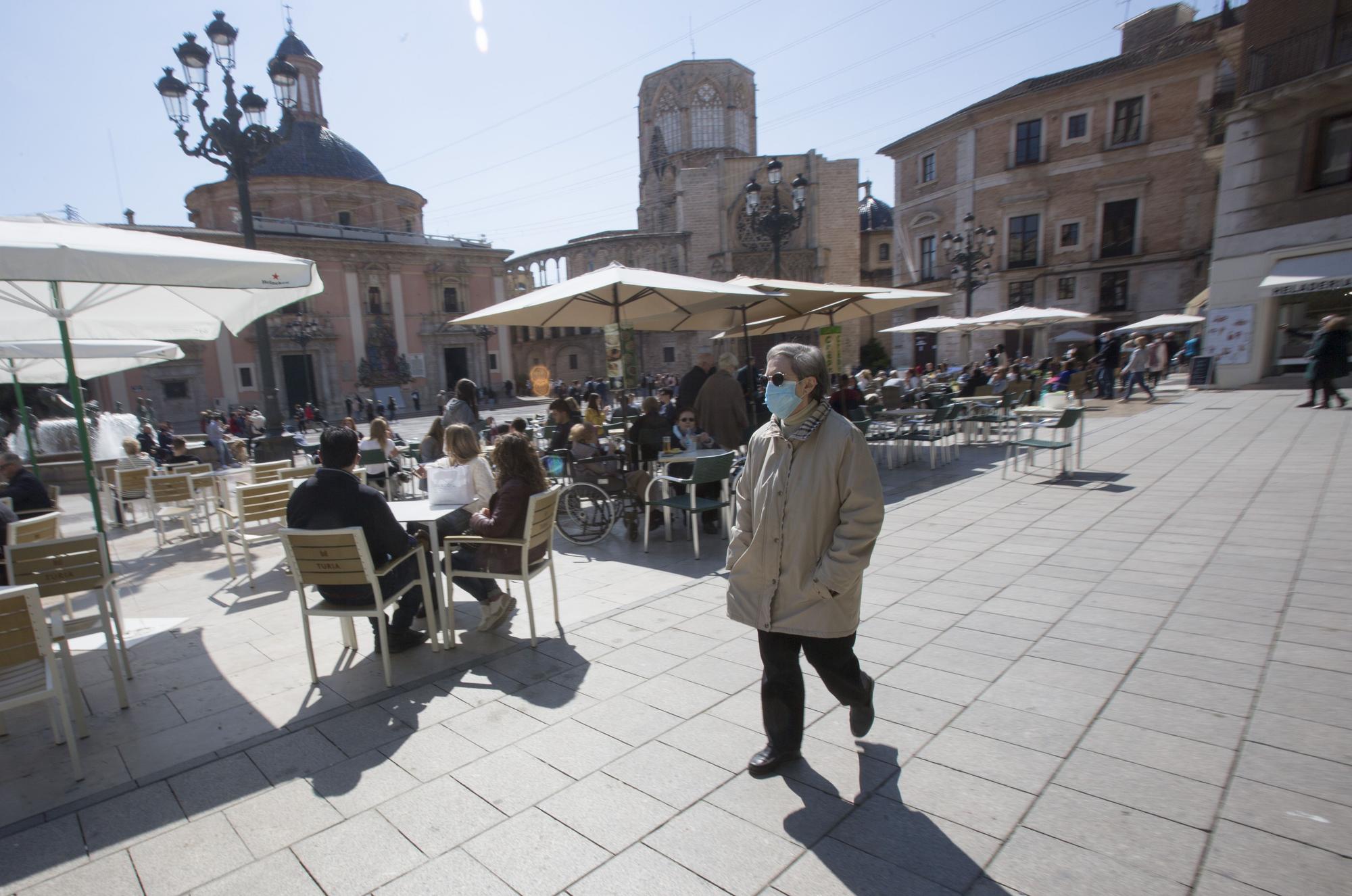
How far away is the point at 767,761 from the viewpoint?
246 centimetres

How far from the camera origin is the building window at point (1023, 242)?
2752 centimetres

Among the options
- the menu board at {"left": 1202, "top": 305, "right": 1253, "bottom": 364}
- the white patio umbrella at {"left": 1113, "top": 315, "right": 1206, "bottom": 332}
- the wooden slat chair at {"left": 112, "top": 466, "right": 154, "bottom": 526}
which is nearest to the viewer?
the wooden slat chair at {"left": 112, "top": 466, "right": 154, "bottom": 526}

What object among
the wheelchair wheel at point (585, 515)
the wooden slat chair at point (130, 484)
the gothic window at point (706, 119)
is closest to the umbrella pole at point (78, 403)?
the wheelchair wheel at point (585, 515)

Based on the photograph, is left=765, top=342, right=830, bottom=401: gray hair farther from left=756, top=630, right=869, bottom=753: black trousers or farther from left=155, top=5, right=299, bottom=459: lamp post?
left=155, top=5, right=299, bottom=459: lamp post

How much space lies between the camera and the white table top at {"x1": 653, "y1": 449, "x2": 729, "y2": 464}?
569 centimetres

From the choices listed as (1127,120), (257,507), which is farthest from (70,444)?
(1127,120)

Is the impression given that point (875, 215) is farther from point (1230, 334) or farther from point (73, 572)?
point (73, 572)

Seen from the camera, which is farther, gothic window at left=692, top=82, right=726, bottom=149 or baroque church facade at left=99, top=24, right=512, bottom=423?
gothic window at left=692, top=82, right=726, bottom=149

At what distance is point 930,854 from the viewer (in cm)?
204

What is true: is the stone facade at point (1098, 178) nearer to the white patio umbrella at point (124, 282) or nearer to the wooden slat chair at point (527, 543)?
the wooden slat chair at point (527, 543)

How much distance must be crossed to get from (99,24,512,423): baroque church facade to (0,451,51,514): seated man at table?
96.8ft

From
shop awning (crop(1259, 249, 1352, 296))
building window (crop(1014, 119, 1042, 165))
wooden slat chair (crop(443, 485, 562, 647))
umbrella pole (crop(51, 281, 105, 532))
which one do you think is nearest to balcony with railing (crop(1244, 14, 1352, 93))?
shop awning (crop(1259, 249, 1352, 296))

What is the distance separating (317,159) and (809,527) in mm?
46263

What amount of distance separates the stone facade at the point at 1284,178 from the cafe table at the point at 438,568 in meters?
18.8
